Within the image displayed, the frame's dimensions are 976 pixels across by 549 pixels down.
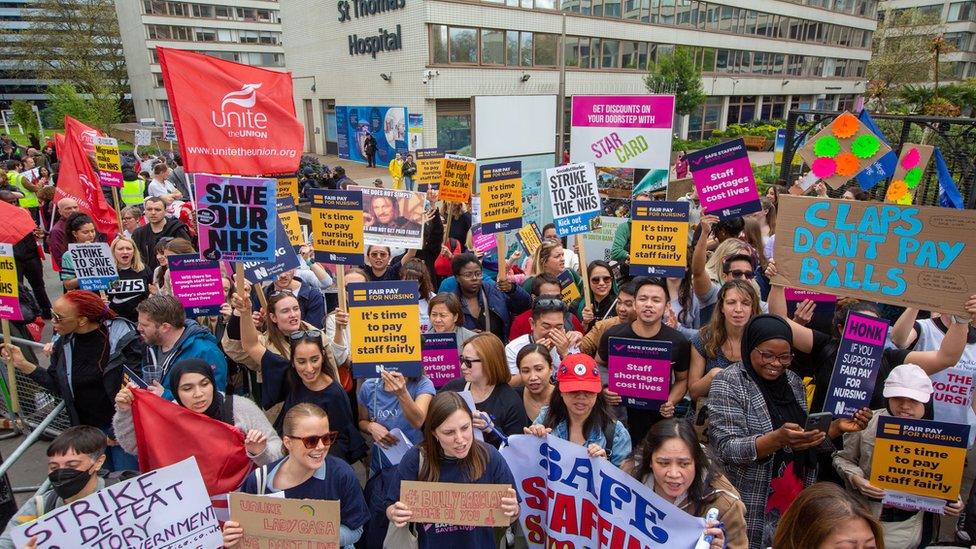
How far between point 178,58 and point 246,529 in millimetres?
4850

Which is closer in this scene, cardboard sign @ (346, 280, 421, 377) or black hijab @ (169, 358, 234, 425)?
black hijab @ (169, 358, 234, 425)

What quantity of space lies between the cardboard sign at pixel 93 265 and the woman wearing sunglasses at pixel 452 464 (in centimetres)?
468

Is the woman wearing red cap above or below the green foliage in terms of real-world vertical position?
below

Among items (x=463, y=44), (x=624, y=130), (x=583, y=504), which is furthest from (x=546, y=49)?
(x=583, y=504)

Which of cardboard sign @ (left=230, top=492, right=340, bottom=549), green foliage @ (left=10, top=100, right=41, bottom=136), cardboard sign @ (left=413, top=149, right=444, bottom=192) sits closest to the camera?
cardboard sign @ (left=230, top=492, right=340, bottom=549)

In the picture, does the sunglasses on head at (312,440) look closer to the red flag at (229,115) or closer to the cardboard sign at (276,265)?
the cardboard sign at (276,265)

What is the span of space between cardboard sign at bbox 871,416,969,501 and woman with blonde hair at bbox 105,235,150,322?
659 centimetres

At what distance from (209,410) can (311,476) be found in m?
0.96

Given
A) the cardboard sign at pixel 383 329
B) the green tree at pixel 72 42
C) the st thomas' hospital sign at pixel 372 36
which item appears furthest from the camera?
the green tree at pixel 72 42

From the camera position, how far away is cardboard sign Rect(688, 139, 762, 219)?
5.39 metres

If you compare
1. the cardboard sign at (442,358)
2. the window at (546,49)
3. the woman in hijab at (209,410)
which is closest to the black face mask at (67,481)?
the woman in hijab at (209,410)

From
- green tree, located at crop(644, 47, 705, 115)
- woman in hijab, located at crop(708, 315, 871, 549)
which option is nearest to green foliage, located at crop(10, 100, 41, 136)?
green tree, located at crop(644, 47, 705, 115)

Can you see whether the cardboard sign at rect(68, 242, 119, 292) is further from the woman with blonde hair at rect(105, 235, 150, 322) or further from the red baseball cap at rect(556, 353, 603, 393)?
the red baseball cap at rect(556, 353, 603, 393)

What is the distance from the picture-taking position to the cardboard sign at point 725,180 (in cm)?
539
